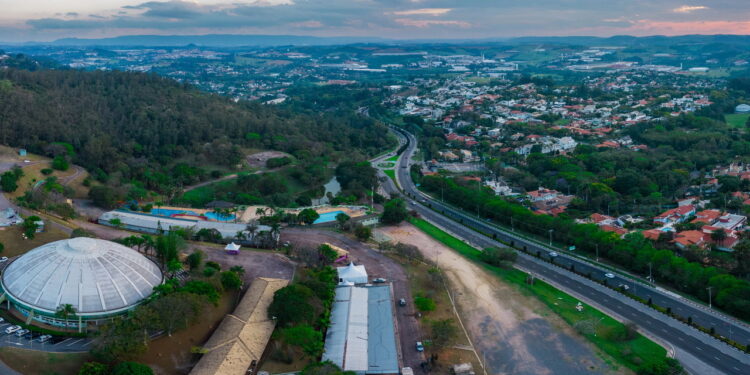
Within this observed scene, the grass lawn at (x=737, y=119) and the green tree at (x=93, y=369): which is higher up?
the grass lawn at (x=737, y=119)

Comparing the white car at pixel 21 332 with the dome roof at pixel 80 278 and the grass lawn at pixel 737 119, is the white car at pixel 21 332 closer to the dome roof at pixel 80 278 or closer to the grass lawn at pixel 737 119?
the dome roof at pixel 80 278

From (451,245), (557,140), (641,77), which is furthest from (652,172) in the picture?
(641,77)

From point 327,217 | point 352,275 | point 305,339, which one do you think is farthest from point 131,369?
point 327,217

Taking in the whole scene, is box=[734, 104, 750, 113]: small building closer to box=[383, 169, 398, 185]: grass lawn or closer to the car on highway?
box=[383, 169, 398, 185]: grass lawn

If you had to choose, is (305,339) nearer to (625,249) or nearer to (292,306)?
(292,306)

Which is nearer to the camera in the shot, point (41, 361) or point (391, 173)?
point (41, 361)

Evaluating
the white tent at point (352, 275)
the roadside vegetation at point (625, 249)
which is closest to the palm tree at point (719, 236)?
the roadside vegetation at point (625, 249)

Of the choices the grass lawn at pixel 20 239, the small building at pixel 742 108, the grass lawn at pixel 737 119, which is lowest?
the grass lawn at pixel 20 239

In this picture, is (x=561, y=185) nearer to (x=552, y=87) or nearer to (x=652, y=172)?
(x=652, y=172)

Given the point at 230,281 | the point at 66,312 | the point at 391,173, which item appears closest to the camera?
the point at 66,312
